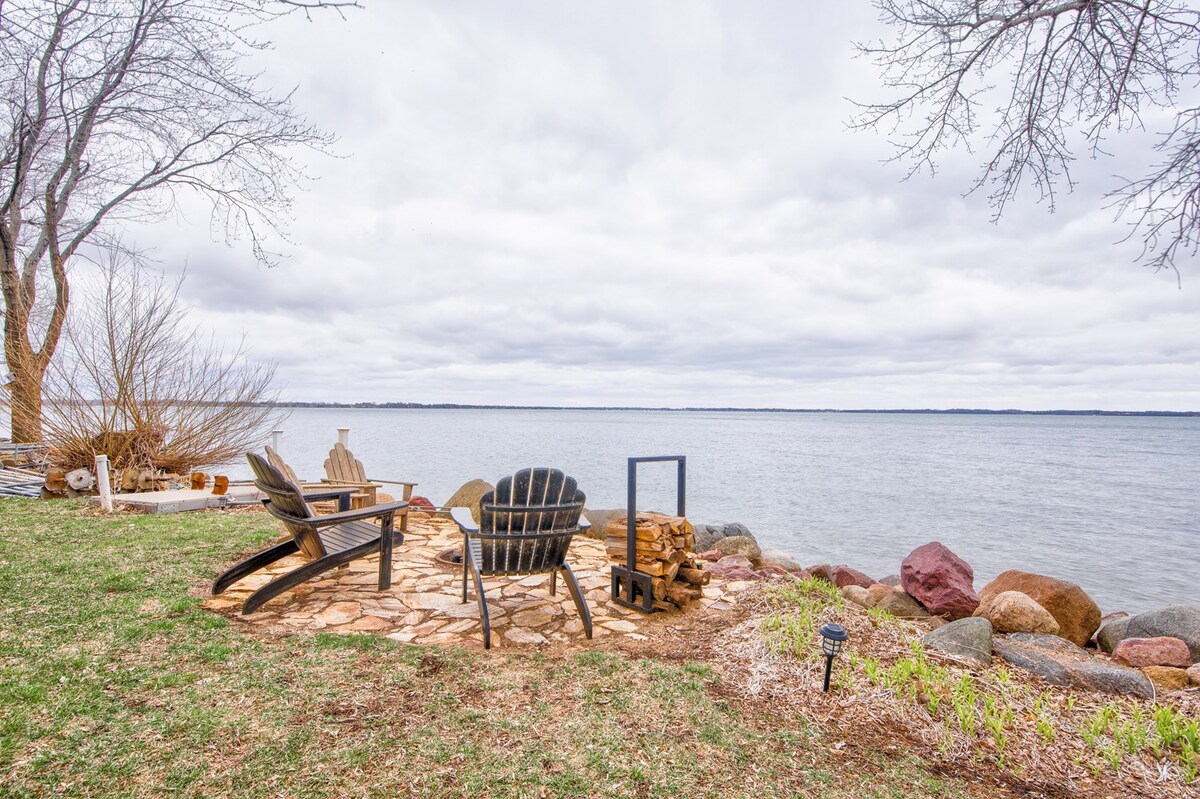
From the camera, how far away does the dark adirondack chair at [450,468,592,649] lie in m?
3.37

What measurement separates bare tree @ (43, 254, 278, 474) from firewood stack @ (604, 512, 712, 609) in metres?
Answer: 7.39

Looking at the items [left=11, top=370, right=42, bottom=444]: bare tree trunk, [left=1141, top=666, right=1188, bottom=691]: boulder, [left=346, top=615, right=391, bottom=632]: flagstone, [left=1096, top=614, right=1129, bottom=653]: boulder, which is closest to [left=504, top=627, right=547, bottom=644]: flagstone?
[left=346, top=615, right=391, bottom=632]: flagstone

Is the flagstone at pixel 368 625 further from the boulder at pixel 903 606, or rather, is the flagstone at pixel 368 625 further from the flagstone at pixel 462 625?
the boulder at pixel 903 606

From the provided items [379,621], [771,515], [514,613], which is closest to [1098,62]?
[514,613]

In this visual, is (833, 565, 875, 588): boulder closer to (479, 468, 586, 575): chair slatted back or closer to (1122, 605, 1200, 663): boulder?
(1122, 605, 1200, 663): boulder

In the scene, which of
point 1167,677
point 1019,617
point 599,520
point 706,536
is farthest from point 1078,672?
point 706,536

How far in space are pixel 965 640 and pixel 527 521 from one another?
2.64 meters

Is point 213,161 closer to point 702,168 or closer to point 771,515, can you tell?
point 702,168

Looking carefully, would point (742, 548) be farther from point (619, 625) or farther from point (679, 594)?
point (619, 625)

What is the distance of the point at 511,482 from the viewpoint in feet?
11.2

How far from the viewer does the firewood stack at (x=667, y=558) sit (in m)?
3.85

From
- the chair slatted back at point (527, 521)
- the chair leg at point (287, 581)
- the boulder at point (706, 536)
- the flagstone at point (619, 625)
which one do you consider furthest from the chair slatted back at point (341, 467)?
the boulder at point (706, 536)

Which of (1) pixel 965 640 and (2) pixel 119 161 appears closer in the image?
(1) pixel 965 640

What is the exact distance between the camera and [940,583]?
181 inches
